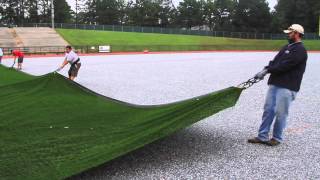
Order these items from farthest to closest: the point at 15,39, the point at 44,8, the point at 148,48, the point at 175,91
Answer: the point at 44,8 < the point at 15,39 < the point at 148,48 < the point at 175,91

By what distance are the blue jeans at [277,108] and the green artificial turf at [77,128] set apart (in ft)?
1.69

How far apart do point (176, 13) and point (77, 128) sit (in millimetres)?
105867

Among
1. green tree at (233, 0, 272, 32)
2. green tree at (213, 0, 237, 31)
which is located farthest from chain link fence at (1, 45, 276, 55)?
green tree at (213, 0, 237, 31)

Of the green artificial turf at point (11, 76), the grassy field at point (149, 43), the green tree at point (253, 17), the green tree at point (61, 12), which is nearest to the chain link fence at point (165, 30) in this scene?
the green tree at point (253, 17)

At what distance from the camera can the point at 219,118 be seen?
870 cm

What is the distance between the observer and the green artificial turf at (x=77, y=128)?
4.62 metres

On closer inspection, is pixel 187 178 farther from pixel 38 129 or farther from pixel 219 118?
pixel 219 118

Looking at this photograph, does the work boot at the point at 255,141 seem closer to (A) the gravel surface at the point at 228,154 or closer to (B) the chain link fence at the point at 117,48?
(A) the gravel surface at the point at 228,154

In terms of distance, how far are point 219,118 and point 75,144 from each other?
4.10 metres

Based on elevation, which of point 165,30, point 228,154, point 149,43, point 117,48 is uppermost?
point 165,30

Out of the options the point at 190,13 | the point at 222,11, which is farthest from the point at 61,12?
the point at 222,11

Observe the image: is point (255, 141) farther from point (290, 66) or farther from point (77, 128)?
point (77, 128)

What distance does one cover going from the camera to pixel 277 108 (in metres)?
6.27

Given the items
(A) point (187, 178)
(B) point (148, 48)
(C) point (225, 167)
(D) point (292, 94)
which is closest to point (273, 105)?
(D) point (292, 94)
